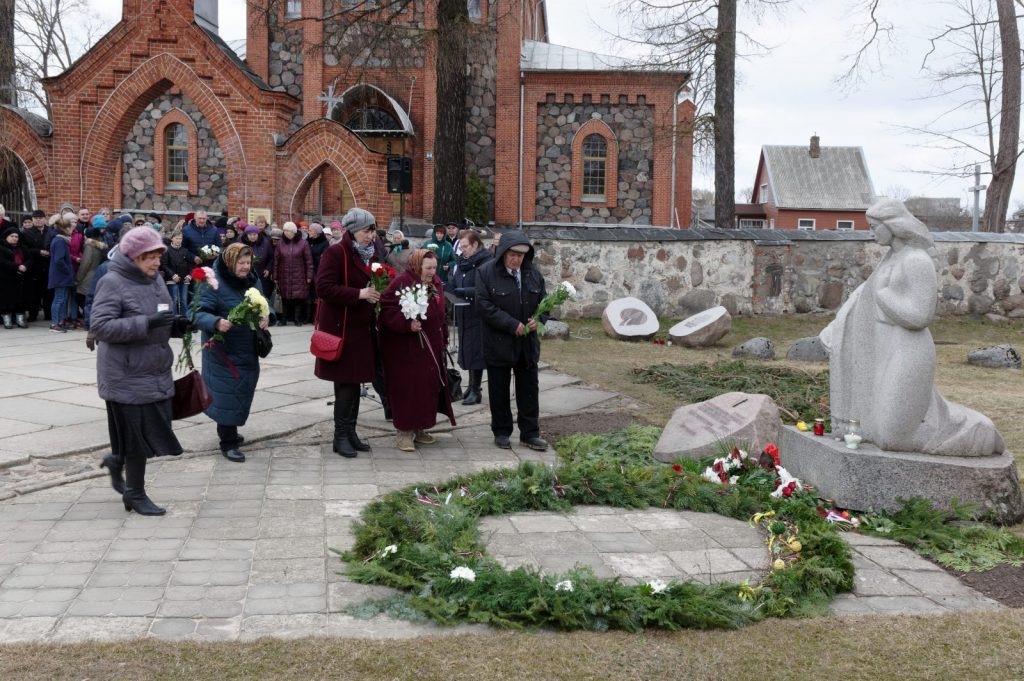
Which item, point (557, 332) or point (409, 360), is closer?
point (409, 360)

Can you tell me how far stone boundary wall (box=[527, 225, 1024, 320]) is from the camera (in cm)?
1916

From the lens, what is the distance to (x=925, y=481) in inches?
244

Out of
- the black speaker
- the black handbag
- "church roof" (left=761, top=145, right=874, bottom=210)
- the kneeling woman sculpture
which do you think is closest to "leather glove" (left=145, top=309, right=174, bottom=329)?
the black handbag

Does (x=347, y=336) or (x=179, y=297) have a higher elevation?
(x=179, y=297)

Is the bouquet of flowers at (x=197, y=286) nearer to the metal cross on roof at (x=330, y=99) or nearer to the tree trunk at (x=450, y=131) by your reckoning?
the tree trunk at (x=450, y=131)

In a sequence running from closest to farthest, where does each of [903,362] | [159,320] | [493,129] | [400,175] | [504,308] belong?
[159,320], [903,362], [504,308], [400,175], [493,129]

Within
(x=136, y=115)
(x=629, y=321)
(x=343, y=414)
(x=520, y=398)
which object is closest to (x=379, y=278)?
(x=343, y=414)

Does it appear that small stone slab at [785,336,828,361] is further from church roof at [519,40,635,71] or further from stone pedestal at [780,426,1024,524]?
church roof at [519,40,635,71]

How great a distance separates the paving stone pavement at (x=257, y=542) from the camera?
14.8 feet

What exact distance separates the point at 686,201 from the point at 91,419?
2184 cm

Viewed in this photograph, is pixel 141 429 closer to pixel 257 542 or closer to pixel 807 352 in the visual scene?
pixel 257 542

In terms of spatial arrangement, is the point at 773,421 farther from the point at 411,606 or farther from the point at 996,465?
the point at 411,606

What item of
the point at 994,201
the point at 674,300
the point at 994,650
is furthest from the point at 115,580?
the point at 994,201

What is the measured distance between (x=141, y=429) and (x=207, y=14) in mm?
17532
